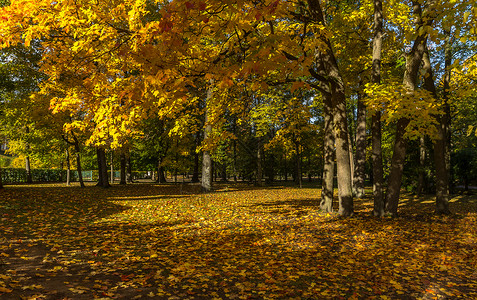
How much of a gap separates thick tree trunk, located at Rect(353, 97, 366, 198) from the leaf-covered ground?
18.6ft

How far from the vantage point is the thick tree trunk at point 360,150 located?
1448cm

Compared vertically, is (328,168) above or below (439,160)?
below

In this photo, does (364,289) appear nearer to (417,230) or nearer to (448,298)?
(448,298)

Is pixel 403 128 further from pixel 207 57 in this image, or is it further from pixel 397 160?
pixel 207 57

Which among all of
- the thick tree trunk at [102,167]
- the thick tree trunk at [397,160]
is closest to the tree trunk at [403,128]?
the thick tree trunk at [397,160]

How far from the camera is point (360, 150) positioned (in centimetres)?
1603

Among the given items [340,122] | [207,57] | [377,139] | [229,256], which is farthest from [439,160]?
[207,57]

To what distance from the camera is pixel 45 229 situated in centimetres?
721

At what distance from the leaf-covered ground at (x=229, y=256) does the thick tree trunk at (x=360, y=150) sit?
5.66 meters

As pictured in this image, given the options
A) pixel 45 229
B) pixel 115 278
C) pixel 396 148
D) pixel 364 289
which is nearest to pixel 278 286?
pixel 364 289

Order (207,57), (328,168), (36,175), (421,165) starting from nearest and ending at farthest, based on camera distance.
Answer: (207,57)
(328,168)
(421,165)
(36,175)

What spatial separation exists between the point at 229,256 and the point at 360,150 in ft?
40.6

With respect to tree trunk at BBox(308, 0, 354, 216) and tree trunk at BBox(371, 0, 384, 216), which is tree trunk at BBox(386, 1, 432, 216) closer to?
tree trunk at BBox(371, 0, 384, 216)

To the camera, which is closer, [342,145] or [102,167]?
[342,145]
